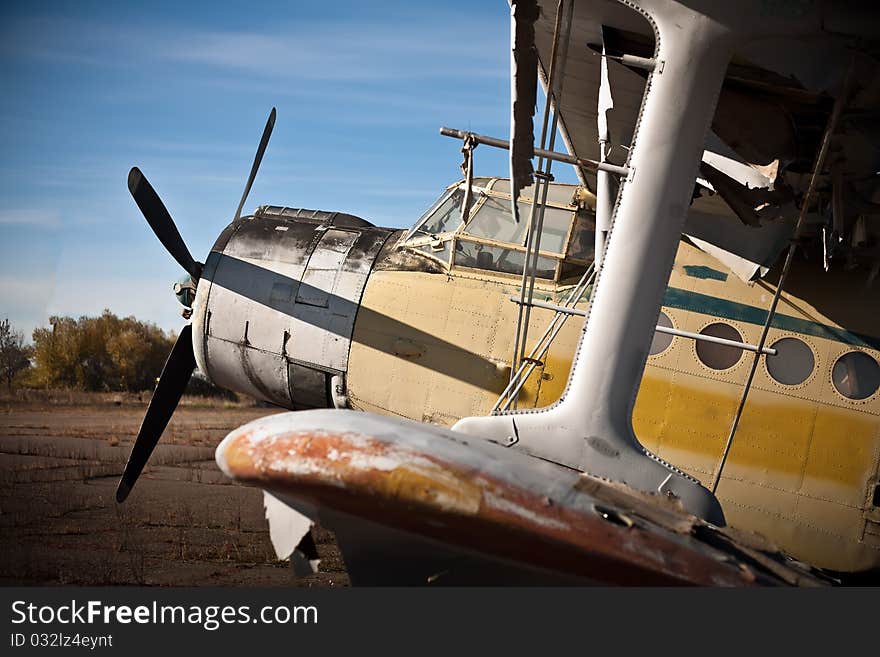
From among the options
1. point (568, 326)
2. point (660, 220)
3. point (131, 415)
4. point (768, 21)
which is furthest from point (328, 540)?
point (131, 415)

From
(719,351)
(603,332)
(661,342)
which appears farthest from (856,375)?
(603,332)

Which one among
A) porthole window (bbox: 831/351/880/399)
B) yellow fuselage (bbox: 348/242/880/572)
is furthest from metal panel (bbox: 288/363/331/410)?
porthole window (bbox: 831/351/880/399)

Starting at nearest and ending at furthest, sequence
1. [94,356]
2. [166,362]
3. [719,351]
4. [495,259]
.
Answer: [719,351]
[495,259]
[166,362]
[94,356]

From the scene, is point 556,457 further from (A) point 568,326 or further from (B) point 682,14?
(A) point 568,326

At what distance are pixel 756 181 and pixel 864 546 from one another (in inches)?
105

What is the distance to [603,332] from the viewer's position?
450cm

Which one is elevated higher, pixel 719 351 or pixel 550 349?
pixel 719 351

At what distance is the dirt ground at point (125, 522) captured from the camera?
8266 mm

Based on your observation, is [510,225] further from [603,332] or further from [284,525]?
[284,525]

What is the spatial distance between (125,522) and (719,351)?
724 cm

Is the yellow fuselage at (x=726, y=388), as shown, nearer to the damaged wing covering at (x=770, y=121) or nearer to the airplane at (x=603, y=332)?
the airplane at (x=603, y=332)

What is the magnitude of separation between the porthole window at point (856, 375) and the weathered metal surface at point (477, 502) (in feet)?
10.2

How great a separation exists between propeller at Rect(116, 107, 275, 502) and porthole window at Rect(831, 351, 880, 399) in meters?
5.57

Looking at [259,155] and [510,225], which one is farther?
[259,155]
